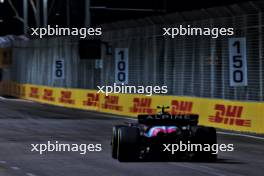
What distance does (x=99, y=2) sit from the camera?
94.6 meters

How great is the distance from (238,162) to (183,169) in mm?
2209

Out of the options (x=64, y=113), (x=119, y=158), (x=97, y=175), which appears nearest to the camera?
(x=97, y=175)

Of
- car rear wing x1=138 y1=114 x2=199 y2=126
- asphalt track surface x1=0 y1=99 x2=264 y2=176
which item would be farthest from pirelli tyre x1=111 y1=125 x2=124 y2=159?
car rear wing x1=138 y1=114 x2=199 y2=126

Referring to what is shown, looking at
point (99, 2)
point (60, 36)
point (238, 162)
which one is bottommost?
point (238, 162)

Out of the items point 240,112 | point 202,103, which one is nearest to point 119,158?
point 240,112

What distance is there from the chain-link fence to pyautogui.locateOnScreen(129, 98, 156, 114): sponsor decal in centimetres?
111

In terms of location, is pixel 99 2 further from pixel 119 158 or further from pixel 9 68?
pixel 119 158

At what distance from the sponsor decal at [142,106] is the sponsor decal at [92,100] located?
508 centimetres

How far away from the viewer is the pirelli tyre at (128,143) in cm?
1585

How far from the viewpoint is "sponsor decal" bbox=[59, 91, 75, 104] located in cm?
4472

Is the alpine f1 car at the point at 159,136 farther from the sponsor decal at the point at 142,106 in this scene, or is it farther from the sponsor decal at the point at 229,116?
the sponsor decal at the point at 142,106

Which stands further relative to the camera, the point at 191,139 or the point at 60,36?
the point at 60,36

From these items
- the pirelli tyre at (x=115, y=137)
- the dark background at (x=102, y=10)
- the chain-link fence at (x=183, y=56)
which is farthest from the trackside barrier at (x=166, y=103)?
the dark background at (x=102, y=10)

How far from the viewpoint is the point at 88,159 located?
56.9 feet
